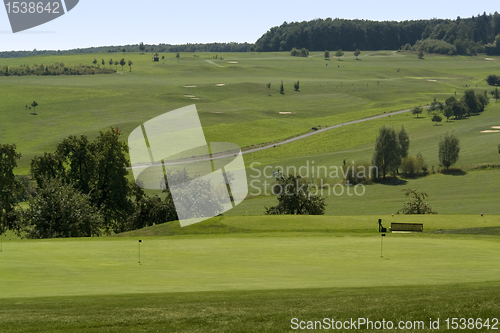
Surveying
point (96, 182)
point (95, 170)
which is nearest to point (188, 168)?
point (96, 182)

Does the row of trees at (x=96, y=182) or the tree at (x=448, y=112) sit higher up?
the row of trees at (x=96, y=182)

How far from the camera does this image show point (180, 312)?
1326 centimetres

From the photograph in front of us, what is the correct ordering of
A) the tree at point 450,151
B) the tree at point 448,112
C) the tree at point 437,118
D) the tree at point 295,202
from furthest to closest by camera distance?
the tree at point 448,112
the tree at point 437,118
the tree at point 450,151
the tree at point 295,202

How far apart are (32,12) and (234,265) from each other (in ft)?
41.1

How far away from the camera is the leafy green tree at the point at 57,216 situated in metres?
38.0

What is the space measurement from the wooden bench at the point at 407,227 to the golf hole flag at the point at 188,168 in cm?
1139

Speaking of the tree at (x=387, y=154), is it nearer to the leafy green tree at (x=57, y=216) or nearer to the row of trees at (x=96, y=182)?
the row of trees at (x=96, y=182)

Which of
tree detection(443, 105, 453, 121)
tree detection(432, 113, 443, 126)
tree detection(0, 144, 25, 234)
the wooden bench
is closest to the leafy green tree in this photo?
tree detection(0, 144, 25, 234)

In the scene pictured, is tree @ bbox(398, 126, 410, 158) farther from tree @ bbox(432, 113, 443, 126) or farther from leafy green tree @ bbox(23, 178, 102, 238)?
leafy green tree @ bbox(23, 178, 102, 238)

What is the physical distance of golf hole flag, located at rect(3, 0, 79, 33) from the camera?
1007cm

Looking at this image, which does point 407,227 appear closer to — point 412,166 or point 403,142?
point 412,166

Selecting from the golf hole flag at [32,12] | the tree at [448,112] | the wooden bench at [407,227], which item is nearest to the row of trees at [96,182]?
Result: the wooden bench at [407,227]

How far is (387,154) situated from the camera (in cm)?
Answer: 9075

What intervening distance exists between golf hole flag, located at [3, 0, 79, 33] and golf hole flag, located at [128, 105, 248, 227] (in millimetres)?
7342
